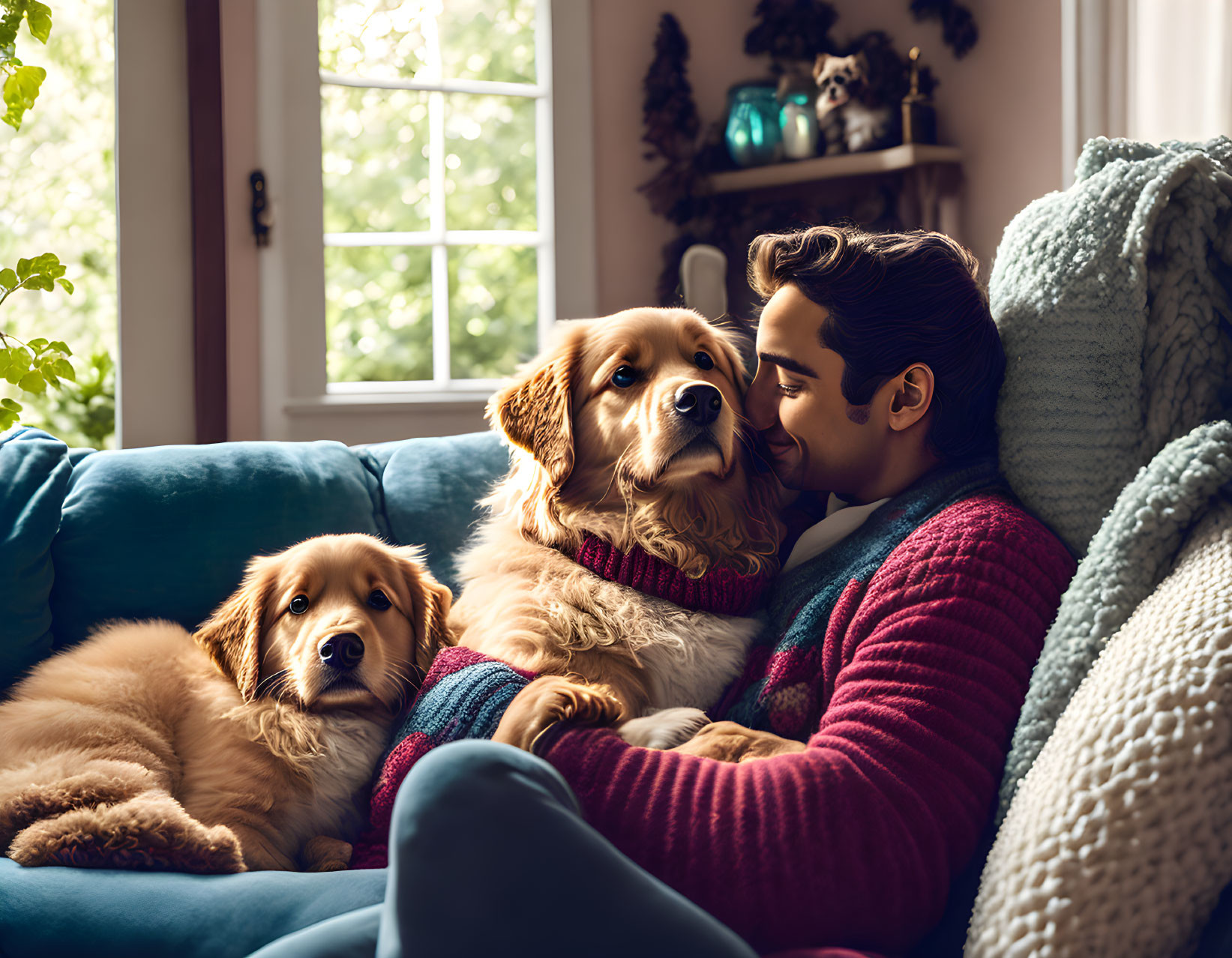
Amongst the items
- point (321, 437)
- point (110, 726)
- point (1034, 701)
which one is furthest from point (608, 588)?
point (321, 437)

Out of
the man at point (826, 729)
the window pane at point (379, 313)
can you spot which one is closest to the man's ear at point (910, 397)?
the man at point (826, 729)

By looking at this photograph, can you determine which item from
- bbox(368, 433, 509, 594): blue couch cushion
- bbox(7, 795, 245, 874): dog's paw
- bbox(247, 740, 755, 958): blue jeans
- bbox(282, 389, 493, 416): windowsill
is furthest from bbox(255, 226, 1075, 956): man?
bbox(282, 389, 493, 416): windowsill

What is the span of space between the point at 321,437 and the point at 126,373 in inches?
24.3

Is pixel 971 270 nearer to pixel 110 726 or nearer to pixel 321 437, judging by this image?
pixel 110 726

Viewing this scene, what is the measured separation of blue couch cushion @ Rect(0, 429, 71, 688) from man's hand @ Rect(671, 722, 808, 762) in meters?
1.02

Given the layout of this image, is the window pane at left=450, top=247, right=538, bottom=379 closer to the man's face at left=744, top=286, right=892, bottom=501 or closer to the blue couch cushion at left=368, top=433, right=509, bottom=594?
the blue couch cushion at left=368, top=433, right=509, bottom=594

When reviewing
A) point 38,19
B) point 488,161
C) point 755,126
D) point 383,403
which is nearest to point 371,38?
point 488,161

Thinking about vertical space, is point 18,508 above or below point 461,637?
above

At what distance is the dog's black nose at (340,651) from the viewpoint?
1.19m

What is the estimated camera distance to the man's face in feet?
4.03

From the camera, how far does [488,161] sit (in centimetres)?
335

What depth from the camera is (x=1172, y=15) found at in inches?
96.1

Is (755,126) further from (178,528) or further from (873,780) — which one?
(873,780)

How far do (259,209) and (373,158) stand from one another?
0.44m
